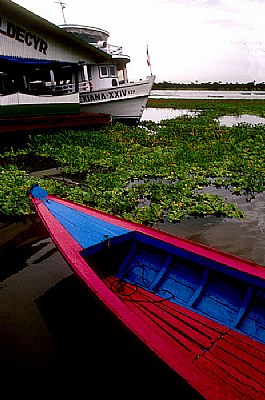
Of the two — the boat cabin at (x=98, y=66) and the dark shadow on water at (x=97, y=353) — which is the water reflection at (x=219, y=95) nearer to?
the boat cabin at (x=98, y=66)

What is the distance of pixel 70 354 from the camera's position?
3.97m

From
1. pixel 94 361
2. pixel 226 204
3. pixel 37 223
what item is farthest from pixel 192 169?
pixel 94 361

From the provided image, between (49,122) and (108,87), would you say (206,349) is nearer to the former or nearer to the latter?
(49,122)

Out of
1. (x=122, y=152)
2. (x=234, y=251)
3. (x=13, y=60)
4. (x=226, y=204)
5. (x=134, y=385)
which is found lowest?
(x=134, y=385)

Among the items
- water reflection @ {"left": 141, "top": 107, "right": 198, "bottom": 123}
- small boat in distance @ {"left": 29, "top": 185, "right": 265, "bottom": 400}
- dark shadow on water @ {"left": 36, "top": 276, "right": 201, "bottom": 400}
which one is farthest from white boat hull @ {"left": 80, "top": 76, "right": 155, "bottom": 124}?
dark shadow on water @ {"left": 36, "top": 276, "right": 201, "bottom": 400}

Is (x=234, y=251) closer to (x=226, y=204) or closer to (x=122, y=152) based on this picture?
A: (x=226, y=204)

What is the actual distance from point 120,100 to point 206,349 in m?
18.8

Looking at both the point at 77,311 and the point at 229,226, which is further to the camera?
the point at 229,226

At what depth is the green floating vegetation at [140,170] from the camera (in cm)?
808

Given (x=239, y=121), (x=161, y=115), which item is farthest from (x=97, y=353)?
(x=161, y=115)

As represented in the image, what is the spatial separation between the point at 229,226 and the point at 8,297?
504 centimetres

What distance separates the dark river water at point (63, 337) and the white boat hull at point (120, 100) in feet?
48.8

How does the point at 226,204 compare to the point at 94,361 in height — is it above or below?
above

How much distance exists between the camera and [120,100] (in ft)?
66.1
